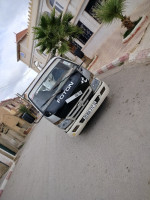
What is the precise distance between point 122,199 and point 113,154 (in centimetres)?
116

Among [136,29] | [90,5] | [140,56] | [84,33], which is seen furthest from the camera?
[84,33]

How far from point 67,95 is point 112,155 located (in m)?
2.48

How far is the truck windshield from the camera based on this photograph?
566cm

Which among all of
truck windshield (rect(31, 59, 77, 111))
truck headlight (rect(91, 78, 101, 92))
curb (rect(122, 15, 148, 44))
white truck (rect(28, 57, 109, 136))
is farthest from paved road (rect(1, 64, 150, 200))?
curb (rect(122, 15, 148, 44))

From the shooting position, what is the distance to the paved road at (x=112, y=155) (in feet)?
11.2

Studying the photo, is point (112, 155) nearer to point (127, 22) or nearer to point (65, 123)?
point (65, 123)

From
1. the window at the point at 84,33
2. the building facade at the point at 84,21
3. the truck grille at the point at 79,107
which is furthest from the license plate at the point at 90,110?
the window at the point at 84,33

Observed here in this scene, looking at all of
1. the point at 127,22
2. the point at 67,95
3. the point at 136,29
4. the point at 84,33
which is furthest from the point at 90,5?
the point at 67,95

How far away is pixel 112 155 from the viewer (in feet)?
13.7

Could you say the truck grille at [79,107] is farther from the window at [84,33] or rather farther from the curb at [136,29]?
the window at [84,33]

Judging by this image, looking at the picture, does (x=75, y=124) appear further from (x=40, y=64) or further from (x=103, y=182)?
(x=40, y=64)

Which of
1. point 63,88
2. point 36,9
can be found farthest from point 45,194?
point 36,9

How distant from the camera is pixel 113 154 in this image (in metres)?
4.17

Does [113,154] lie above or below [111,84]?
below
